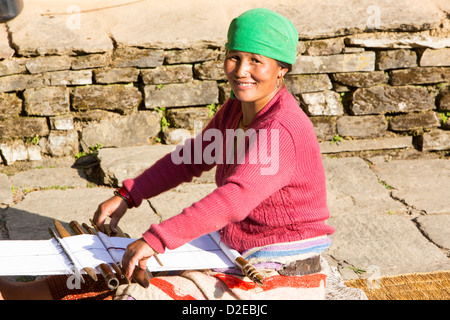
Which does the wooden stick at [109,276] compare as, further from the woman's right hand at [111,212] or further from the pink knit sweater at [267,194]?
the woman's right hand at [111,212]

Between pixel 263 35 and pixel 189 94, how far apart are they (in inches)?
89.4

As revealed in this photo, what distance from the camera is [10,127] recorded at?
4277 mm

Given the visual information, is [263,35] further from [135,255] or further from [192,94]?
[192,94]

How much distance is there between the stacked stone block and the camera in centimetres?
427

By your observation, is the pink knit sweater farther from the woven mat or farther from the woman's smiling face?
the woven mat

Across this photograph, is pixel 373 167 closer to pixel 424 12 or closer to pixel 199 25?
pixel 424 12

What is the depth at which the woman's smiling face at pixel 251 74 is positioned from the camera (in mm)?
2316

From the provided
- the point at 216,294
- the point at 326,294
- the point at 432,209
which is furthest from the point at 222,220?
the point at 432,209

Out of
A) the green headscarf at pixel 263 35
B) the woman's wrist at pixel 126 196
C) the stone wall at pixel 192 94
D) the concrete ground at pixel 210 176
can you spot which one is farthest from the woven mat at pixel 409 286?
the stone wall at pixel 192 94

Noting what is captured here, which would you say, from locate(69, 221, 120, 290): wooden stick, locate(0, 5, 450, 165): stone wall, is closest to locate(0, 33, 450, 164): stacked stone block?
locate(0, 5, 450, 165): stone wall

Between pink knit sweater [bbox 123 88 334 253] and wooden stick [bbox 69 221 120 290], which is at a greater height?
pink knit sweater [bbox 123 88 334 253]

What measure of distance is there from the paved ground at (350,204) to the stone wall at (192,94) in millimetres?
178

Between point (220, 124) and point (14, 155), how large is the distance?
2194mm

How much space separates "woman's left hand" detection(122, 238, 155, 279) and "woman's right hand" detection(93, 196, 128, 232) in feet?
1.62
